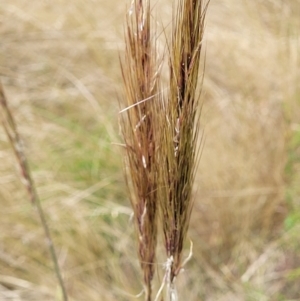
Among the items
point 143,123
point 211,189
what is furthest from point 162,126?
point 211,189

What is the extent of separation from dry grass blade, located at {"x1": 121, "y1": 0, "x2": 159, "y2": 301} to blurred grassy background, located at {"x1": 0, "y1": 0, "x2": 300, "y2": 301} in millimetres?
677

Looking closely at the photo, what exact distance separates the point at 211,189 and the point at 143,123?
40.3 inches

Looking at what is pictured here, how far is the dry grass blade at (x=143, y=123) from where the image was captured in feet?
1.48

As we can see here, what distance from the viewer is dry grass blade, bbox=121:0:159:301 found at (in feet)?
1.48

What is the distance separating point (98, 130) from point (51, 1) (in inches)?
28.2

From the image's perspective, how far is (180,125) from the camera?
1.46ft

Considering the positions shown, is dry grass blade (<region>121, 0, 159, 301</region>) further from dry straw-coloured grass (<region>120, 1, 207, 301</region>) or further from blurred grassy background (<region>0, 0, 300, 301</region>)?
blurred grassy background (<region>0, 0, 300, 301</region>)

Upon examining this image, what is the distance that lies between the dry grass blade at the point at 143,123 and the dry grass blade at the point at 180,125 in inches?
0.9

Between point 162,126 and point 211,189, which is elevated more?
point 162,126

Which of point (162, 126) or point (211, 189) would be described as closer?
point (162, 126)

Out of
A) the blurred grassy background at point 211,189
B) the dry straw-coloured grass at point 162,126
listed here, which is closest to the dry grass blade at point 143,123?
the dry straw-coloured grass at point 162,126

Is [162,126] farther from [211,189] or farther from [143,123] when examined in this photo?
[211,189]

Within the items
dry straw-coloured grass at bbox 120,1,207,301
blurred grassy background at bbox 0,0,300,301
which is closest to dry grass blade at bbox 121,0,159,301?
dry straw-coloured grass at bbox 120,1,207,301

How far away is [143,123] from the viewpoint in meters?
0.49
